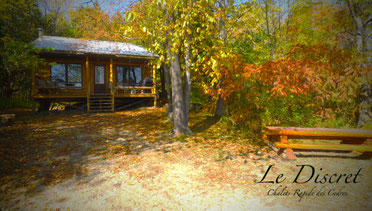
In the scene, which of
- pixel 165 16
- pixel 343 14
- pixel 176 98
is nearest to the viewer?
pixel 165 16

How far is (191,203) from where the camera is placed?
9.96 feet

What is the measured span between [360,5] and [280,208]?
324 inches

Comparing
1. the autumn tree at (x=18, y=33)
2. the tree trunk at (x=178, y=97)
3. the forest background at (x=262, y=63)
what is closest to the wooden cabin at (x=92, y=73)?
the autumn tree at (x=18, y=33)

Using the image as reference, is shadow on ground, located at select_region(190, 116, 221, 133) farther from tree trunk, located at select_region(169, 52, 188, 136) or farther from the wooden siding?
the wooden siding

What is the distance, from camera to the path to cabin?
3029mm

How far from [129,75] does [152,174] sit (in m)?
14.3

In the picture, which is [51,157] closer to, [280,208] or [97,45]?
[280,208]

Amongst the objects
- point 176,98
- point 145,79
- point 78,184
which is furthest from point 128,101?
point 78,184

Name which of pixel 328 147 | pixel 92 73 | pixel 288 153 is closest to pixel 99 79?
pixel 92 73

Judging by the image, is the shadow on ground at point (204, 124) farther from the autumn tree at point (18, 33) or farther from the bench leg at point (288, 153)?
the autumn tree at point (18, 33)

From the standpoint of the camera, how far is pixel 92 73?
15922 millimetres

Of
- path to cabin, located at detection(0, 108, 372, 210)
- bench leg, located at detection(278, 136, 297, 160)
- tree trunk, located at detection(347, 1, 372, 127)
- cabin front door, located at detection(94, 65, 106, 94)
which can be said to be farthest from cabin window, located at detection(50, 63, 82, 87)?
tree trunk, located at detection(347, 1, 372, 127)

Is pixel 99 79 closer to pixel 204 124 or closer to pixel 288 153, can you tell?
pixel 204 124

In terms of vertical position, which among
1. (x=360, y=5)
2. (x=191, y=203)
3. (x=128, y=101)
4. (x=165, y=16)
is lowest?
(x=191, y=203)
